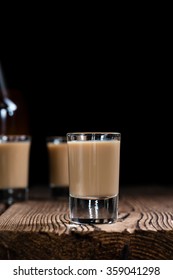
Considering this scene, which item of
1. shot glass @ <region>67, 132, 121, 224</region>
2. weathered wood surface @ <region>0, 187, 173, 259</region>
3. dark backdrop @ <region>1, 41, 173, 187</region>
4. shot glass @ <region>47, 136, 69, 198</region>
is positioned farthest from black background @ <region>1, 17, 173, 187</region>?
weathered wood surface @ <region>0, 187, 173, 259</region>

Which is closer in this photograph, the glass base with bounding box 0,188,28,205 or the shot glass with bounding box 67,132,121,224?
the shot glass with bounding box 67,132,121,224

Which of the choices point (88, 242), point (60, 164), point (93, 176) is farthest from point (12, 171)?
point (88, 242)

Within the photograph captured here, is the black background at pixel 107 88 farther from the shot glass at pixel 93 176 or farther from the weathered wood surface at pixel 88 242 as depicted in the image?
the weathered wood surface at pixel 88 242

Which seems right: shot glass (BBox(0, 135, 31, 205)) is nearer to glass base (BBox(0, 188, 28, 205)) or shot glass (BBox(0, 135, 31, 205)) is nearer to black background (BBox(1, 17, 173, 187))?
glass base (BBox(0, 188, 28, 205))

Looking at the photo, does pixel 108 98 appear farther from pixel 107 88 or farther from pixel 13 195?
pixel 13 195

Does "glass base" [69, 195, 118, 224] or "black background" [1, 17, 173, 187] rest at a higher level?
"black background" [1, 17, 173, 187]
